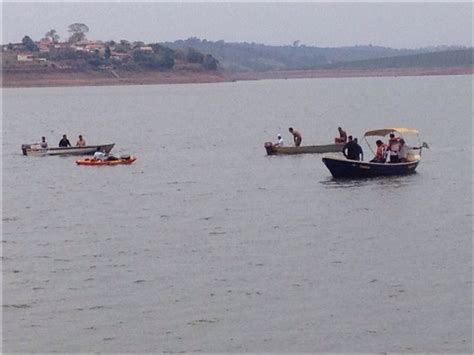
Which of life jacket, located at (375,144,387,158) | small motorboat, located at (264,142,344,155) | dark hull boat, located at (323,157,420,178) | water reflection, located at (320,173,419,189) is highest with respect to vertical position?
life jacket, located at (375,144,387,158)

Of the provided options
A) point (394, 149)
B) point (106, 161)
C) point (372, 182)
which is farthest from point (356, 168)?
point (106, 161)

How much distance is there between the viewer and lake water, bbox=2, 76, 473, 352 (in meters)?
18.8

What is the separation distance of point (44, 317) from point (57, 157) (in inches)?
1228

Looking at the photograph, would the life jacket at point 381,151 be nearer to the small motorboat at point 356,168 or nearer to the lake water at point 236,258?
the small motorboat at point 356,168

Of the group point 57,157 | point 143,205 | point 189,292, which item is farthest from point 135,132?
point 189,292

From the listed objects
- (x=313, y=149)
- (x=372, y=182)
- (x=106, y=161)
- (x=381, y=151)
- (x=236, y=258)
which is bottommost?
(x=106, y=161)

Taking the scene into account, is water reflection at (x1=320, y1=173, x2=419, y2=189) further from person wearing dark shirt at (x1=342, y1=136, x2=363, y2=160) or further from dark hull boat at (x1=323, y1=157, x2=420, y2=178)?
person wearing dark shirt at (x1=342, y1=136, x2=363, y2=160)

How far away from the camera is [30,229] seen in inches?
1167

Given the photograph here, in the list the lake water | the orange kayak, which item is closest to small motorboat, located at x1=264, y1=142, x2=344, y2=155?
the lake water

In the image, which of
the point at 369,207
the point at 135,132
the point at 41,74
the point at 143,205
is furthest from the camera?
the point at 41,74

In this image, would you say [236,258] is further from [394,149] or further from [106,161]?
[106,161]

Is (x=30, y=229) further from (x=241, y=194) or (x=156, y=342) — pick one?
(x=156, y=342)

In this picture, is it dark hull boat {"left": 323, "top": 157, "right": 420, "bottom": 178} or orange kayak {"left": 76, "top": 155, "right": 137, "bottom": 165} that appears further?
orange kayak {"left": 76, "top": 155, "right": 137, "bottom": 165}

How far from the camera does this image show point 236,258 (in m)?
24.5
